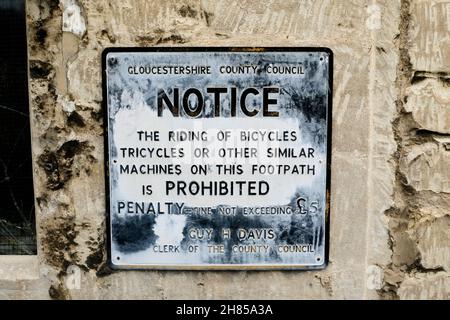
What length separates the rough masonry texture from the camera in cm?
173

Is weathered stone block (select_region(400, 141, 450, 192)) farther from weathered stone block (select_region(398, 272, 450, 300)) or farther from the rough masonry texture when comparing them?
weathered stone block (select_region(398, 272, 450, 300))

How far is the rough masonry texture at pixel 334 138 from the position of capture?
1727 millimetres

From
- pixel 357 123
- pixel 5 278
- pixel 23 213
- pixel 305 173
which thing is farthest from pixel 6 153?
pixel 357 123

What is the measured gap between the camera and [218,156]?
5.79 feet

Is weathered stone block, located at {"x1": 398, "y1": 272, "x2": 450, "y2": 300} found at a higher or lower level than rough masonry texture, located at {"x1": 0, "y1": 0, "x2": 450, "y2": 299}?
lower

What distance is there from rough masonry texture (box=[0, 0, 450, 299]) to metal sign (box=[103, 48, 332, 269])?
51 millimetres

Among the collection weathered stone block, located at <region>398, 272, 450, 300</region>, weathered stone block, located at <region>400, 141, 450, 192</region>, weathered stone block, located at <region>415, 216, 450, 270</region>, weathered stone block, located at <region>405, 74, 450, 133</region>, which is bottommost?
weathered stone block, located at <region>398, 272, 450, 300</region>

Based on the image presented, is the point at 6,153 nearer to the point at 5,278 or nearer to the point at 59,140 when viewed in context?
the point at 59,140

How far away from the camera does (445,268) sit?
1.81 metres

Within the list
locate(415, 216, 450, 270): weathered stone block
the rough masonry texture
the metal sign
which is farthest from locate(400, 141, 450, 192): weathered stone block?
the metal sign

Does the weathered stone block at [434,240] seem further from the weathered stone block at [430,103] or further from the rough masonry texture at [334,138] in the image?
the weathered stone block at [430,103]

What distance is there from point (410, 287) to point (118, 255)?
1.10 metres

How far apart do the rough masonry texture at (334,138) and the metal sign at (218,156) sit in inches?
2.0

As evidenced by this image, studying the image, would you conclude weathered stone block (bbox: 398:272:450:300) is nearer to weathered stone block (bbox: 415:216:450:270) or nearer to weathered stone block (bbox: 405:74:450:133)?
weathered stone block (bbox: 415:216:450:270)
